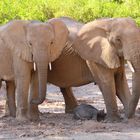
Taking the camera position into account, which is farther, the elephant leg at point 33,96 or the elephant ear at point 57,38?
the elephant leg at point 33,96

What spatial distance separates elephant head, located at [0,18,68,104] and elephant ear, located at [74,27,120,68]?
36cm

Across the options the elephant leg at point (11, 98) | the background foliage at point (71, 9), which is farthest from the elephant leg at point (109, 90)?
the background foliage at point (71, 9)

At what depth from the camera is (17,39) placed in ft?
34.9

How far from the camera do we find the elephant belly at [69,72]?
39.0 ft

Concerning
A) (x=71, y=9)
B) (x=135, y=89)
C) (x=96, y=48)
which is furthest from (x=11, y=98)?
(x=71, y=9)

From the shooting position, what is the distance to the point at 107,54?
10.8 meters

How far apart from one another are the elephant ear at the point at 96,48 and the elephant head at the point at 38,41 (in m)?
0.36

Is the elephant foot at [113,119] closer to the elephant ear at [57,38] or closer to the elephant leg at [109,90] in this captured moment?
the elephant leg at [109,90]

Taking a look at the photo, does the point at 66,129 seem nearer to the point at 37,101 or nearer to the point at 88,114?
the point at 37,101

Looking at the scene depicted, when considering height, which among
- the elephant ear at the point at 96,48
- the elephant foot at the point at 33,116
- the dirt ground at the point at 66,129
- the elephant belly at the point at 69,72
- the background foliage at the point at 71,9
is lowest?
the dirt ground at the point at 66,129

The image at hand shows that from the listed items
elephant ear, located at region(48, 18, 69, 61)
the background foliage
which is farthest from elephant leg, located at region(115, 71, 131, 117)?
the background foliage

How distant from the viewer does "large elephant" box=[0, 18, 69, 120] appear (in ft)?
33.0

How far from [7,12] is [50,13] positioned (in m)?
1.99

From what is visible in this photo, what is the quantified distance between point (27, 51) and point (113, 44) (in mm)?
1485
